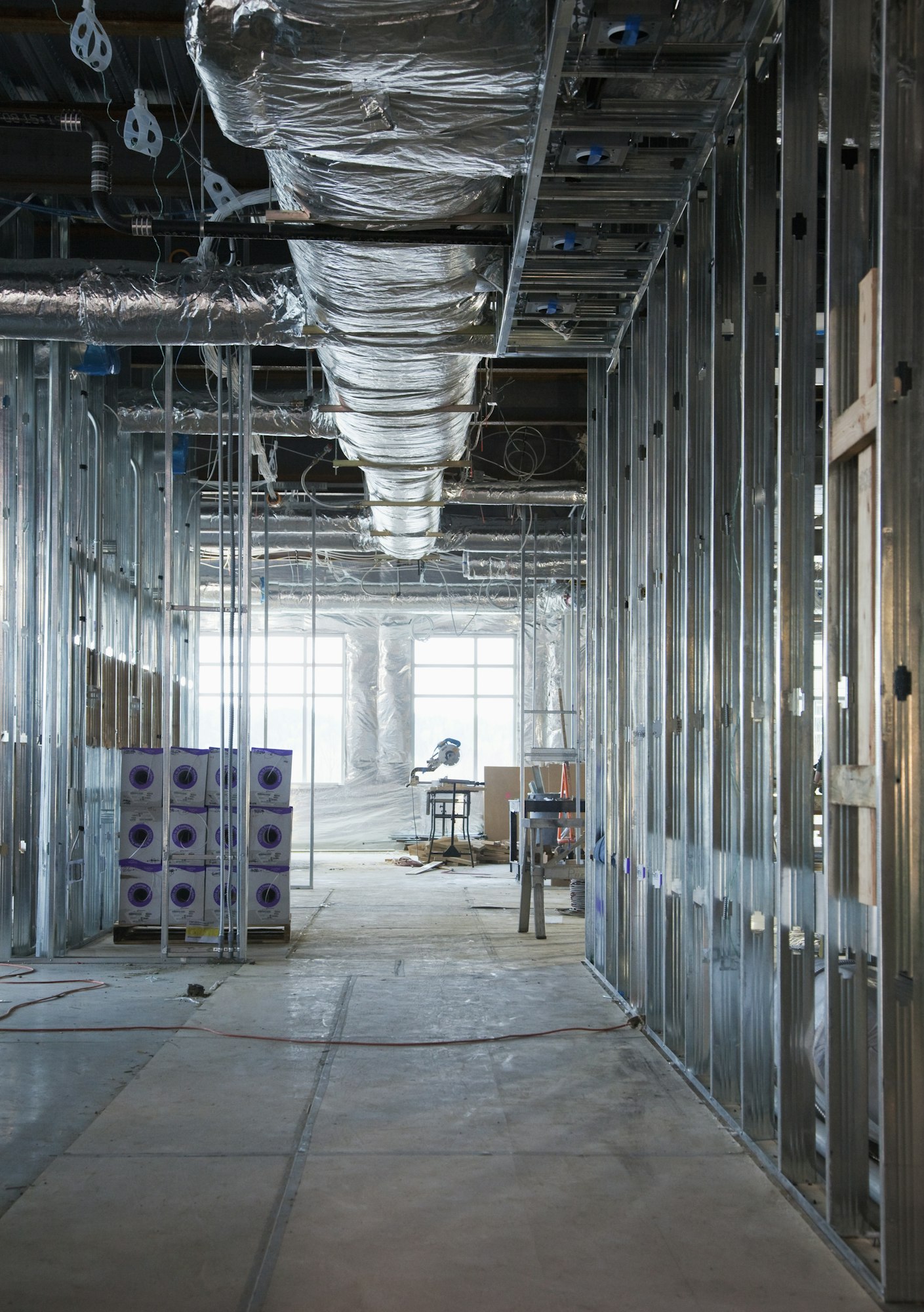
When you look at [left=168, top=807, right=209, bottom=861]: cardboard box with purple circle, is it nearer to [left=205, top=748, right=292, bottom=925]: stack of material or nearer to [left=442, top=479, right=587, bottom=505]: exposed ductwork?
[left=205, top=748, right=292, bottom=925]: stack of material

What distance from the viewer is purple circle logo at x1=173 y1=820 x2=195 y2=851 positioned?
7840 mm

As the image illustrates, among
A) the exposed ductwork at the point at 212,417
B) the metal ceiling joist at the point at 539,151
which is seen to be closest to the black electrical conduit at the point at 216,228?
the metal ceiling joist at the point at 539,151

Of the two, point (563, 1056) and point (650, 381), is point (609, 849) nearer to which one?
point (563, 1056)

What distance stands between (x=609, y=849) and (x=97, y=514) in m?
4.40

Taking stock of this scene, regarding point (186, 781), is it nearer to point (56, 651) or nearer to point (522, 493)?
point (56, 651)

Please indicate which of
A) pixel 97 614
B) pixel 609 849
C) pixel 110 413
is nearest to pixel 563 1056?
pixel 609 849

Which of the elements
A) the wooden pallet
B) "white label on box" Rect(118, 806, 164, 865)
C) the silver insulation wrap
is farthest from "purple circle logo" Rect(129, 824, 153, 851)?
the silver insulation wrap

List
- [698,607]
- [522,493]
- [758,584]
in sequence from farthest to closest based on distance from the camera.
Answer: [522,493]
[698,607]
[758,584]

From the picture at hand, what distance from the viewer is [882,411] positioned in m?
2.76

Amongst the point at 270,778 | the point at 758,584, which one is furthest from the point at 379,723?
the point at 758,584

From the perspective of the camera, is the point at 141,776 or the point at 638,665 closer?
the point at 638,665

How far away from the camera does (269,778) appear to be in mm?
8195

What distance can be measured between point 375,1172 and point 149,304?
470 centimetres

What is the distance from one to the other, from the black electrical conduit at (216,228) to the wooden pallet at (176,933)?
455 cm
